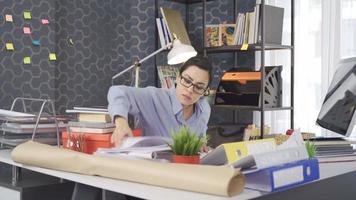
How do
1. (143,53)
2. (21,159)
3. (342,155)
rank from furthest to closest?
(143,53) → (342,155) → (21,159)

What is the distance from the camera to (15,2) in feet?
10.1

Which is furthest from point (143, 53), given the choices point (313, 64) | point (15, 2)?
point (313, 64)

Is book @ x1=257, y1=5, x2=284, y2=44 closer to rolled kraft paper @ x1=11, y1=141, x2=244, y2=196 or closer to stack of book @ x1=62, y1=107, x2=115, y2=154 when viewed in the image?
stack of book @ x1=62, y1=107, x2=115, y2=154

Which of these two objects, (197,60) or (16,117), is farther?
(197,60)

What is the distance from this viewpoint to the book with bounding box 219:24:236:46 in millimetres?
3498

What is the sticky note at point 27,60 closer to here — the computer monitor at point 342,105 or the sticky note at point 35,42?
the sticky note at point 35,42

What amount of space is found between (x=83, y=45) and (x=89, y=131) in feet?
6.19

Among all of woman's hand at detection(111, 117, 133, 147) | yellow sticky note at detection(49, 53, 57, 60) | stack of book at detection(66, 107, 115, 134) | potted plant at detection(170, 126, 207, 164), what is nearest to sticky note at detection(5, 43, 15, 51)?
yellow sticky note at detection(49, 53, 57, 60)

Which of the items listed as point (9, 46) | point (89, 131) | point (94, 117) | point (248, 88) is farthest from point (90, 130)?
point (248, 88)

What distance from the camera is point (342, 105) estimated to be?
1.80 meters

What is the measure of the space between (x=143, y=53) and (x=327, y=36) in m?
1.53

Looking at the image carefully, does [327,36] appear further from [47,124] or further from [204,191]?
[204,191]

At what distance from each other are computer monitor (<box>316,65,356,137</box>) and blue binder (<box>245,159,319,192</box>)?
0.65m

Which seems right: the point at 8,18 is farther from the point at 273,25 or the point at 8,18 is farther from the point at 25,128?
the point at 273,25
